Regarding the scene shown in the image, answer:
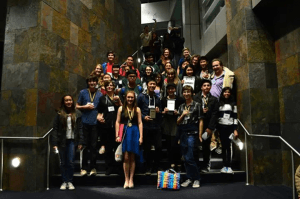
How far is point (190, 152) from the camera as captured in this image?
4.57m

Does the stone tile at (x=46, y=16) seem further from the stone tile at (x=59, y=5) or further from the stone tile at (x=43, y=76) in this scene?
the stone tile at (x=43, y=76)

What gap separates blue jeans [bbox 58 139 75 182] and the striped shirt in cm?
304

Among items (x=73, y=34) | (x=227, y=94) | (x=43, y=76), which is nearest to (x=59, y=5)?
(x=73, y=34)

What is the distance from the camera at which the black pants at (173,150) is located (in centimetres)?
499

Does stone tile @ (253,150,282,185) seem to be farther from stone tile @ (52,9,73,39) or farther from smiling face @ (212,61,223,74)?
stone tile @ (52,9,73,39)

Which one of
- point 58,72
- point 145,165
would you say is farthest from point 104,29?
point 145,165

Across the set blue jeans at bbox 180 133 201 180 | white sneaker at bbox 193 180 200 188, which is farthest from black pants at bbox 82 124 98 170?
white sneaker at bbox 193 180 200 188

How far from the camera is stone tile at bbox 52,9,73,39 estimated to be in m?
→ 5.59

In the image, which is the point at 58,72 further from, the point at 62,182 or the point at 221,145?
the point at 221,145

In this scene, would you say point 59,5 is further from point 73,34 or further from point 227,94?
point 227,94

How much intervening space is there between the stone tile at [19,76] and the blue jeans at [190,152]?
3255mm

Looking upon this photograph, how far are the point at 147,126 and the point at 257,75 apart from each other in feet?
8.48

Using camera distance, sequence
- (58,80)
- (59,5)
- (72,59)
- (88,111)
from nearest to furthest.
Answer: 1. (88,111)
2. (58,80)
3. (59,5)
4. (72,59)

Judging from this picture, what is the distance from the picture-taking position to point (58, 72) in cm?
568
